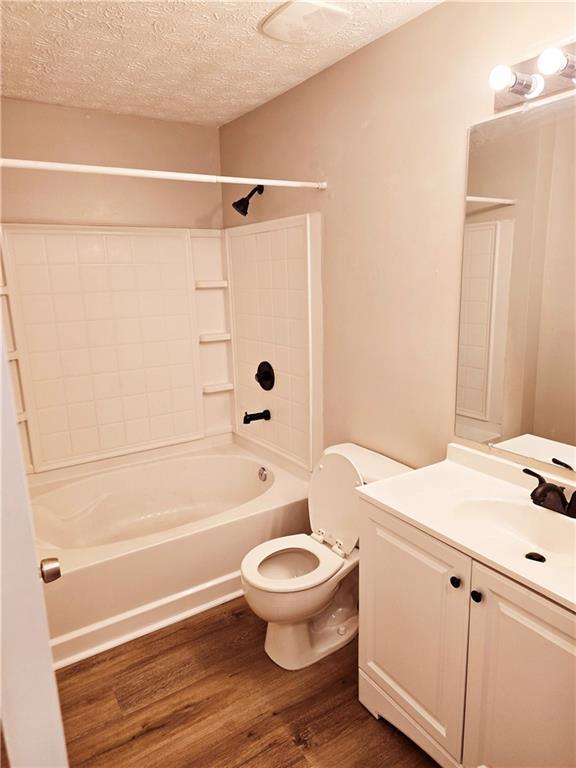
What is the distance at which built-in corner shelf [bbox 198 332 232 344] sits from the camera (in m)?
3.27

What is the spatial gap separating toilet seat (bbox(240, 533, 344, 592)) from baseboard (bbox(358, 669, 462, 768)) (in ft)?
1.19

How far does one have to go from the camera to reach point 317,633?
2215 mm

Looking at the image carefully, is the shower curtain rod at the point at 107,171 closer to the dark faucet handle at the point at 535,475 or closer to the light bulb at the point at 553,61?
the light bulb at the point at 553,61

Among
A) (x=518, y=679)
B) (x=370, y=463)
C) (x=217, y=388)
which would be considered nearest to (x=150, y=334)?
(x=217, y=388)

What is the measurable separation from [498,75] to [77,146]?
219 centimetres

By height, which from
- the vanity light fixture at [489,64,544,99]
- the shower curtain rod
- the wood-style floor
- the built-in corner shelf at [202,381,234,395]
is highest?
the vanity light fixture at [489,64,544,99]

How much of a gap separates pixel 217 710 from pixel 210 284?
2.31 meters

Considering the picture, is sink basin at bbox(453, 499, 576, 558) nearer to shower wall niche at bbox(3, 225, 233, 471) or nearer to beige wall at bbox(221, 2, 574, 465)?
beige wall at bbox(221, 2, 574, 465)

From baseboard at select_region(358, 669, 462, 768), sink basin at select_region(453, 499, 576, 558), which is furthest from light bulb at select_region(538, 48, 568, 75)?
baseboard at select_region(358, 669, 462, 768)

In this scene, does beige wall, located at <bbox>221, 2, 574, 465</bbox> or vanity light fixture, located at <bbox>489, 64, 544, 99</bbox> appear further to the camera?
beige wall, located at <bbox>221, 2, 574, 465</bbox>

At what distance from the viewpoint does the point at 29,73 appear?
223 cm

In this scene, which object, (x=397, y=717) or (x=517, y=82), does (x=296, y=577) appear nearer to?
(x=397, y=717)

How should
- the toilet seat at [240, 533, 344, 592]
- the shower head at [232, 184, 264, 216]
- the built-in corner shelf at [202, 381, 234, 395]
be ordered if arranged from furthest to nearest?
the built-in corner shelf at [202, 381, 234, 395] < the shower head at [232, 184, 264, 216] < the toilet seat at [240, 533, 344, 592]

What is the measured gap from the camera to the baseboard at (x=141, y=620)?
2160 mm
